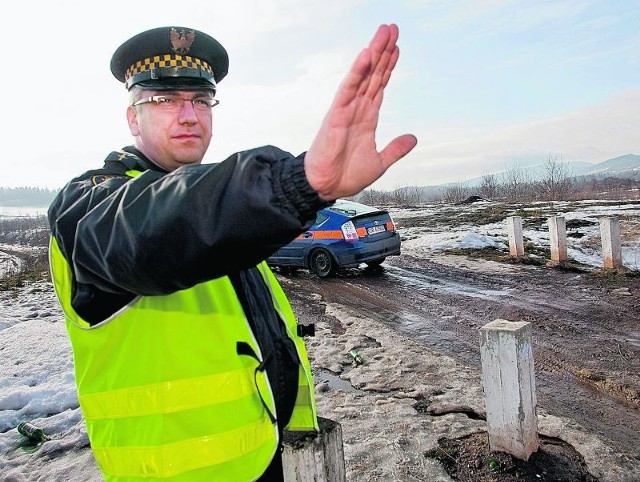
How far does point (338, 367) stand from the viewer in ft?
16.3

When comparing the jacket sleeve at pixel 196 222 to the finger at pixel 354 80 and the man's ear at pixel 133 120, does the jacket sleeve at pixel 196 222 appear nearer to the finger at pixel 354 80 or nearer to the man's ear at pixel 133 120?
the finger at pixel 354 80

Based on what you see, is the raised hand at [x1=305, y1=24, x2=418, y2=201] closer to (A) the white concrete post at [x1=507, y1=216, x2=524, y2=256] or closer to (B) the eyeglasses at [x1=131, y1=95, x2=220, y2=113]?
(B) the eyeglasses at [x1=131, y1=95, x2=220, y2=113]

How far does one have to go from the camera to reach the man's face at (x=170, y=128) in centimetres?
149

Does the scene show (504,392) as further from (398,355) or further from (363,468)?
(398,355)

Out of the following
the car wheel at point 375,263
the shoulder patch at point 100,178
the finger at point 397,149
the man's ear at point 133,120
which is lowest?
the car wheel at point 375,263

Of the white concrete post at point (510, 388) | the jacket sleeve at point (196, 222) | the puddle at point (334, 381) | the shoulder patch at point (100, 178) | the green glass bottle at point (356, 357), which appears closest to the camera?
the jacket sleeve at point (196, 222)

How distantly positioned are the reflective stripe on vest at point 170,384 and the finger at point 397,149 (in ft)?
1.88

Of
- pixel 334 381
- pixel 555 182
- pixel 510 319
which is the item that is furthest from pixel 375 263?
pixel 555 182

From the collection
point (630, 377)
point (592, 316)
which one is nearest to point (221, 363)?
point (630, 377)

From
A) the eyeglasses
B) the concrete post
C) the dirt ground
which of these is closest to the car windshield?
the dirt ground

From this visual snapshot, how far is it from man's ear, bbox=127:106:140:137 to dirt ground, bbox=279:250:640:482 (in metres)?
2.47

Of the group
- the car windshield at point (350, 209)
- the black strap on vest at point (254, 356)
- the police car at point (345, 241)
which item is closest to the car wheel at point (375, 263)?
the police car at point (345, 241)

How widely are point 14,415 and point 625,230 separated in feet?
45.8

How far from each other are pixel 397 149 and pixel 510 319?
568 centimetres
